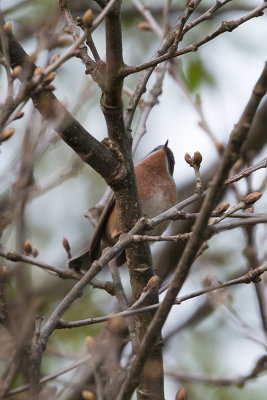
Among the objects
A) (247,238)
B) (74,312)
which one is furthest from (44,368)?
(247,238)

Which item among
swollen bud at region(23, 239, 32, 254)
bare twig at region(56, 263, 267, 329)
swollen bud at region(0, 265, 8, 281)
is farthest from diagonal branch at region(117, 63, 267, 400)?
swollen bud at region(23, 239, 32, 254)

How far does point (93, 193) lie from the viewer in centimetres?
916

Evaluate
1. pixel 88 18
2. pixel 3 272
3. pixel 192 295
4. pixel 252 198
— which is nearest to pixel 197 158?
pixel 252 198

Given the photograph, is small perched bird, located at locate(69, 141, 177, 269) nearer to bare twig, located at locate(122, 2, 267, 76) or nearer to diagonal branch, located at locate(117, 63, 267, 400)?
bare twig, located at locate(122, 2, 267, 76)

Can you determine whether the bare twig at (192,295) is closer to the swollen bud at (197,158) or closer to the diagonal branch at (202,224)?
the diagonal branch at (202,224)

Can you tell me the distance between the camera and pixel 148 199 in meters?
6.02

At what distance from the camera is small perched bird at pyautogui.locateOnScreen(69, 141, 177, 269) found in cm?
542

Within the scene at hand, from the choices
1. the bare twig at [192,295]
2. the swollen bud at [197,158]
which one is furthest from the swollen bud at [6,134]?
the swollen bud at [197,158]

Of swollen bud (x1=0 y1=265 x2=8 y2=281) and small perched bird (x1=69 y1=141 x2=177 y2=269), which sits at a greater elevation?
small perched bird (x1=69 y1=141 x2=177 y2=269)

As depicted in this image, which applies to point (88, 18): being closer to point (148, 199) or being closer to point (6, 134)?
point (6, 134)

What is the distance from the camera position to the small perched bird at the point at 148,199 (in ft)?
17.8

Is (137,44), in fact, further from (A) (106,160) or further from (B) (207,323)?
(A) (106,160)

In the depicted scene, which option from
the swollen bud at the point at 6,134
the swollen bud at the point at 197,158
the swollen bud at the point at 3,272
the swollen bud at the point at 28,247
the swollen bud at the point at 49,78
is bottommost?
the swollen bud at the point at 3,272

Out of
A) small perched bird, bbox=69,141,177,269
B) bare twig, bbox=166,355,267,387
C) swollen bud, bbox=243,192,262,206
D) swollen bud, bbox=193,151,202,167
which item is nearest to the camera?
swollen bud, bbox=243,192,262,206
